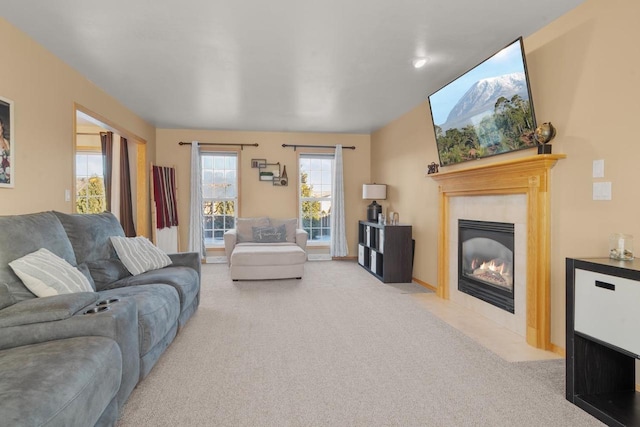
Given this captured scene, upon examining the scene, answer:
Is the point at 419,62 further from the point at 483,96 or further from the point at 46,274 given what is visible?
the point at 46,274

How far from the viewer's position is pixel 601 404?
192 cm

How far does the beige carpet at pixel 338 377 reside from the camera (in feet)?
6.14

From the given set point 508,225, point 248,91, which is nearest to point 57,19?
point 248,91

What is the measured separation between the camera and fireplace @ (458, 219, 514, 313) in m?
3.23

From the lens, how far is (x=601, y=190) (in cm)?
232

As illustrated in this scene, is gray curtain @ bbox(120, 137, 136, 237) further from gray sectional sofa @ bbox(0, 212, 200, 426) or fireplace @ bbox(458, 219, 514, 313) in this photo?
fireplace @ bbox(458, 219, 514, 313)

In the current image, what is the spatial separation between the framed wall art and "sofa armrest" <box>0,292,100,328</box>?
136cm

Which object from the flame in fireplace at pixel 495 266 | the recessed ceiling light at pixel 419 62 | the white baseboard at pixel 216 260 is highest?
the recessed ceiling light at pixel 419 62

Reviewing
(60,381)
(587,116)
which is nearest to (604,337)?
(587,116)

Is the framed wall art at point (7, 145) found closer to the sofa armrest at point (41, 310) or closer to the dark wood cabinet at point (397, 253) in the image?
the sofa armrest at point (41, 310)

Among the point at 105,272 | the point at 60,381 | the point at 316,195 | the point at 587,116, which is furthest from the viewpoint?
the point at 316,195

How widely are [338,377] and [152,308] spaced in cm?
128

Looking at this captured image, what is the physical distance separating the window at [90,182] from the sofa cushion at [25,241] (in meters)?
3.94

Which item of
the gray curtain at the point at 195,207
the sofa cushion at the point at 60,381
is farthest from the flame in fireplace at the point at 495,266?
the gray curtain at the point at 195,207
